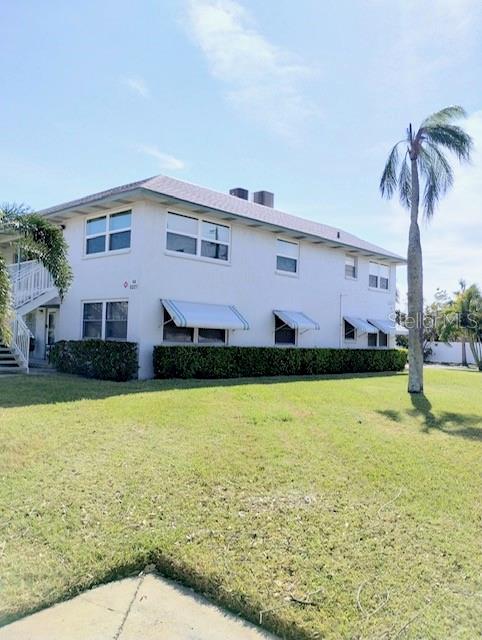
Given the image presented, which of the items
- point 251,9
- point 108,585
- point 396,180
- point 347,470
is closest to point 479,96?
point 396,180

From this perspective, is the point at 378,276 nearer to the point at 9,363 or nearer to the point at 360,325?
the point at 360,325

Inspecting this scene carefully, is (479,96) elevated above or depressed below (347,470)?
above

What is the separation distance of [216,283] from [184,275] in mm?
1770

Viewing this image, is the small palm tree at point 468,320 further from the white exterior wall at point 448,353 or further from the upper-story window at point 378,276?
the upper-story window at point 378,276

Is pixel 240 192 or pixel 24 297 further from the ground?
pixel 240 192

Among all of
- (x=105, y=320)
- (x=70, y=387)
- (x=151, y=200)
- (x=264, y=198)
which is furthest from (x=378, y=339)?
(x=70, y=387)

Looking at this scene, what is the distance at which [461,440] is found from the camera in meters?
9.67

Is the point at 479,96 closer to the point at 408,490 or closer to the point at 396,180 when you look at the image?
the point at 396,180

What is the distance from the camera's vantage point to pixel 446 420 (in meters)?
→ 11.8

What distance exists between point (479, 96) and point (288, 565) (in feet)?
50.7

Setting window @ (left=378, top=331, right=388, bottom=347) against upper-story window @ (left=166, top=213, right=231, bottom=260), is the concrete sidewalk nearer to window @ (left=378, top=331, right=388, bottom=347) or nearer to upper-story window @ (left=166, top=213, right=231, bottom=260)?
upper-story window @ (left=166, top=213, right=231, bottom=260)

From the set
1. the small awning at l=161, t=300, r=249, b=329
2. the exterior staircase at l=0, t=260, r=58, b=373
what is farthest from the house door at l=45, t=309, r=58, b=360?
the small awning at l=161, t=300, r=249, b=329

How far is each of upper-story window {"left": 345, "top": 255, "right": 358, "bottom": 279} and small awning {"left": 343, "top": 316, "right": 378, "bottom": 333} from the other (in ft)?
8.45

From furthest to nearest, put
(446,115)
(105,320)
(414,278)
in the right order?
(105,320) < (414,278) < (446,115)
